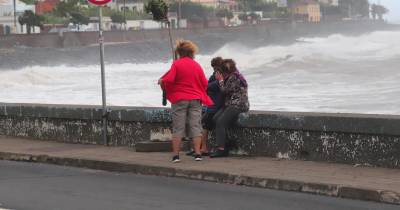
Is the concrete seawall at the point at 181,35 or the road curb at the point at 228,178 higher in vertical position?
the road curb at the point at 228,178

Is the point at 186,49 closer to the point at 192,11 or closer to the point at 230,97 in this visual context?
the point at 230,97

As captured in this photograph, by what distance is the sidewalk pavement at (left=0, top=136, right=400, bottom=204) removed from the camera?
7.95 m

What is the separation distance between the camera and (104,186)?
28.9 feet

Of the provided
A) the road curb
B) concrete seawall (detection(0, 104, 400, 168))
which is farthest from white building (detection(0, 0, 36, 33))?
the road curb

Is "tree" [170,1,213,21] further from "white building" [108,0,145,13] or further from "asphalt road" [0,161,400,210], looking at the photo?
"asphalt road" [0,161,400,210]

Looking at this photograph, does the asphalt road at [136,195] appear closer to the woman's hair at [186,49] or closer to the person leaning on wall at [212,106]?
the person leaning on wall at [212,106]

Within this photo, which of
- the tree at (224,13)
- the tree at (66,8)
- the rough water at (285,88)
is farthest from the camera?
the tree at (224,13)

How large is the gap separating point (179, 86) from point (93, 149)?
2328 mm

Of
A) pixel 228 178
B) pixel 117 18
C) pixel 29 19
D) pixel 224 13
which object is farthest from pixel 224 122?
pixel 224 13

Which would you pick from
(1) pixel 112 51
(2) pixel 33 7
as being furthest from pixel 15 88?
(2) pixel 33 7

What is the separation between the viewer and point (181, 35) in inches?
5413

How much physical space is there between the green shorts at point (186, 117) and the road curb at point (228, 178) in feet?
2.01

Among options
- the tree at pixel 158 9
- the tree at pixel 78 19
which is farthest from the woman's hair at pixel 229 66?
the tree at pixel 78 19

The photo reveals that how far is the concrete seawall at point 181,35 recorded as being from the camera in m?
105
